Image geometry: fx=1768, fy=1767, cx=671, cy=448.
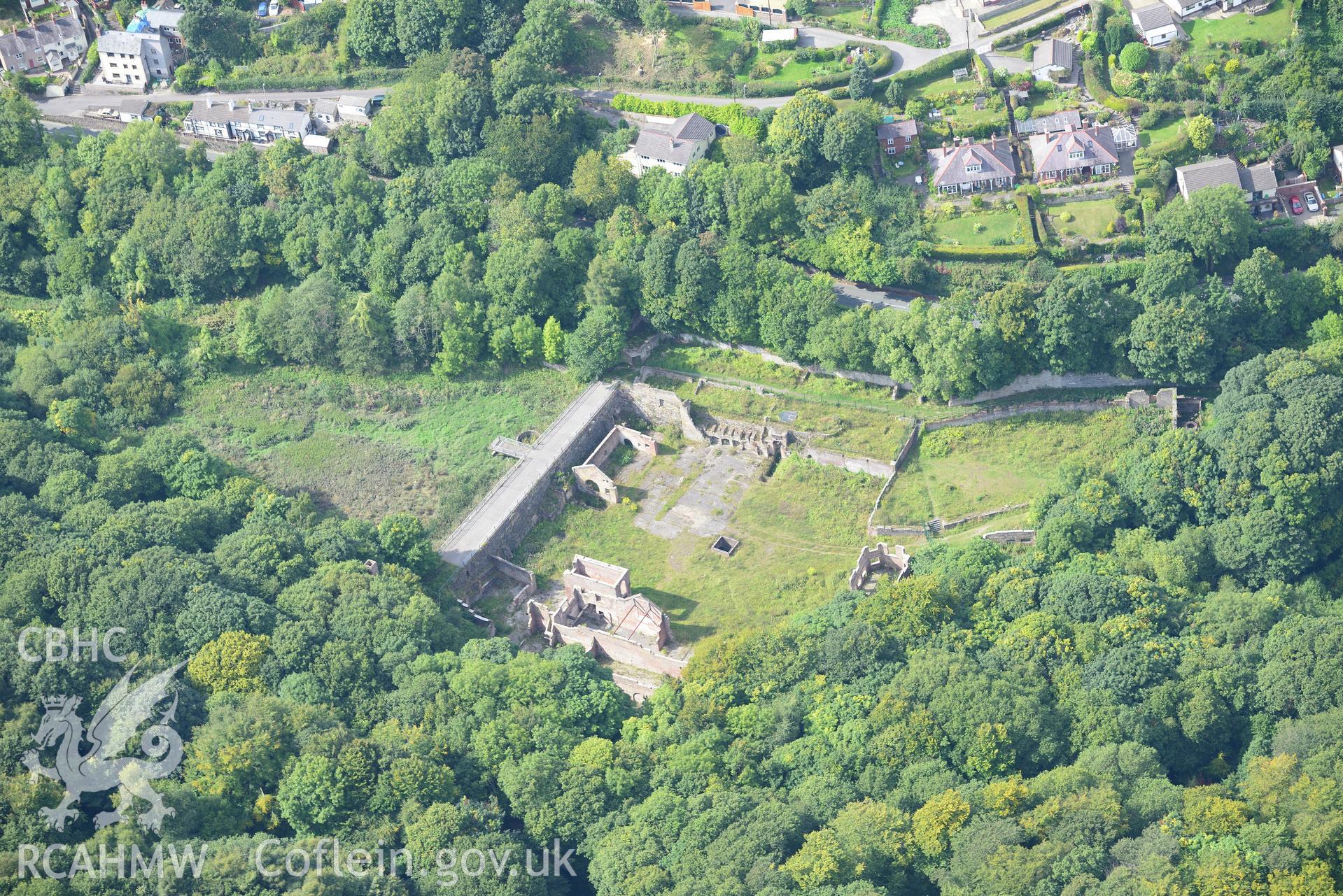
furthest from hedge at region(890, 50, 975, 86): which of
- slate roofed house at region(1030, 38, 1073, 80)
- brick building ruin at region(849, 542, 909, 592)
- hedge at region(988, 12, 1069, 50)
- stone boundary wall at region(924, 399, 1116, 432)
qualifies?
brick building ruin at region(849, 542, 909, 592)

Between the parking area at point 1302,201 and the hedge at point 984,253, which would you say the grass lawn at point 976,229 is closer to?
the hedge at point 984,253

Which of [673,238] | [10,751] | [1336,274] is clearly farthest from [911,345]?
[10,751]

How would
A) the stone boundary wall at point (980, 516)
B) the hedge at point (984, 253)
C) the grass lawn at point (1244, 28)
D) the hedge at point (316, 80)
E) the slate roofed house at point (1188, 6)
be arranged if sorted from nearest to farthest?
1. the stone boundary wall at point (980, 516)
2. the hedge at point (984, 253)
3. the grass lawn at point (1244, 28)
4. the slate roofed house at point (1188, 6)
5. the hedge at point (316, 80)

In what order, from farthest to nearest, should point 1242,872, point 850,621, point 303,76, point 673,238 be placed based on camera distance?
point 303,76, point 673,238, point 850,621, point 1242,872

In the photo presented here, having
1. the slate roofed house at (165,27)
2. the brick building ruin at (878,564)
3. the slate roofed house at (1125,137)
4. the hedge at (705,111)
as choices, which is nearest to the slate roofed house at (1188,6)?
the slate roofed house at (1125,137)

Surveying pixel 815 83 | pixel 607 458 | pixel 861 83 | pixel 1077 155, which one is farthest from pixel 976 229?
pixel 607 458

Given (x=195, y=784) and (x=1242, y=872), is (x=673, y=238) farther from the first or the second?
(x=1242, y=872)
